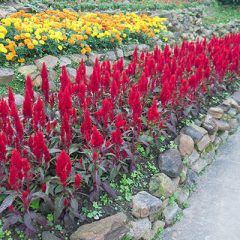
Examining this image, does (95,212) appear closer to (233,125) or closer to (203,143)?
(203,143)

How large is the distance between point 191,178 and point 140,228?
1.41 m

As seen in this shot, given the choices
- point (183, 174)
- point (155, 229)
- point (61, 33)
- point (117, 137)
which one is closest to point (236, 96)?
point (183, 174)

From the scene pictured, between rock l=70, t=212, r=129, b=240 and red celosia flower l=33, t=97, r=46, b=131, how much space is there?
3.23ft

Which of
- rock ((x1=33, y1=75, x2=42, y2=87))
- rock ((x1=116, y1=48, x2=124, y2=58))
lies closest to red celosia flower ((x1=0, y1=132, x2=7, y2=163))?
rock ((x1=33, y1=75, x2=42, y2=87))

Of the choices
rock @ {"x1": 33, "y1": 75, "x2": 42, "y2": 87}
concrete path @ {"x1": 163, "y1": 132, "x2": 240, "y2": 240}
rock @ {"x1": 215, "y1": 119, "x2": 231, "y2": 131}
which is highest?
rock @ {"x1": 33, "y1": 75, "x2": 42, "y2": 87}

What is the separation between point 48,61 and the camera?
5891mm

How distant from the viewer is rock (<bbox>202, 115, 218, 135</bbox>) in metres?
5.36

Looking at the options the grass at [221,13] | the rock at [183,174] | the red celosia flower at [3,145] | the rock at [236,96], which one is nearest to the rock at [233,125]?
the rock at [236,96]

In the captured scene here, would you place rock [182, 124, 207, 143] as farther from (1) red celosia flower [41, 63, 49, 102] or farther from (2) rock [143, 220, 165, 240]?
(1) red celosia flower [41, 63, 49, 102]

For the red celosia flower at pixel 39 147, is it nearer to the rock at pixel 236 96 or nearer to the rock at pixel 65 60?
the rock at pixel 65 60

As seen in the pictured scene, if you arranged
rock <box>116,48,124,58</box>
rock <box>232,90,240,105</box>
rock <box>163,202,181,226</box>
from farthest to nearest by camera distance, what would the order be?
rock <box>116,48,124,58</box> < rock <box>232,90,240,105</box> < rock <box>163,202,181,226</box>

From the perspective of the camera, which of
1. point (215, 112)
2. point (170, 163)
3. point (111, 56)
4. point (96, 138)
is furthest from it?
point (111, 56)

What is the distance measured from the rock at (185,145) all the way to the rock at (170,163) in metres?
0.25

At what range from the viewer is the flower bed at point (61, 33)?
585 centimetres
